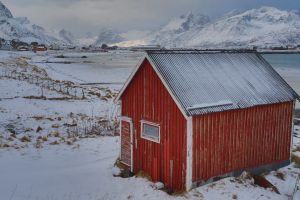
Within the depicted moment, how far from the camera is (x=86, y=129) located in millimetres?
22469

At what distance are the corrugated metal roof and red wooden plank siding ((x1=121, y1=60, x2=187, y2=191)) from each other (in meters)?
0.52

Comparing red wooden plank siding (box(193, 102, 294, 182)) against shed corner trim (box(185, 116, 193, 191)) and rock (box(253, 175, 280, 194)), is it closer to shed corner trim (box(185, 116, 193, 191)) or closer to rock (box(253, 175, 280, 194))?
shed corner trim (box(185, 116, 193, 191))

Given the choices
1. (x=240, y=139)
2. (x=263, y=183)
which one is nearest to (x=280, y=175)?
(x=263, y=183)

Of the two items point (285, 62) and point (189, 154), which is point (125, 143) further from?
point (285, 62)

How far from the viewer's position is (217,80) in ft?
49.8

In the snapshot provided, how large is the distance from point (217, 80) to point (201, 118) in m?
2.15

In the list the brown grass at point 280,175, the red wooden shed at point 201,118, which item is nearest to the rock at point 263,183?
the red wooden shed at point 201,118

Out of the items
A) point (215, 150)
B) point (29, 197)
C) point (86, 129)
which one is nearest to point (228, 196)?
point (215, 150)

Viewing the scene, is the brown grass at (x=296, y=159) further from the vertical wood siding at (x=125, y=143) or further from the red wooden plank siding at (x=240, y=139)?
the vertical wood siding at (x=125, y=143)

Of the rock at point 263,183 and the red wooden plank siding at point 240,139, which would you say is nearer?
the red wooden plank siding at point 240,139

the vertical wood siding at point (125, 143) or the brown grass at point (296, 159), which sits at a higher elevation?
the vertical wood siding at point (125, 143)

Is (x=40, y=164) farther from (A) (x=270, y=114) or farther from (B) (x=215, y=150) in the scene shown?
(A) (x=270, y=114)

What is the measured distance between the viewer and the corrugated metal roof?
13859 millimetres

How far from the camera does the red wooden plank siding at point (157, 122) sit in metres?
13.9
